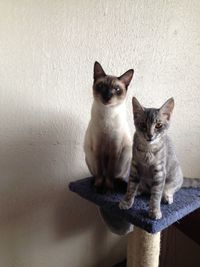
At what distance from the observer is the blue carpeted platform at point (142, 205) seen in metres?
0.81

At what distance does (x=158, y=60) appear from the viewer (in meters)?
1.23

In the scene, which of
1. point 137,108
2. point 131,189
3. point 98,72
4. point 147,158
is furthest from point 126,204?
point 98,72

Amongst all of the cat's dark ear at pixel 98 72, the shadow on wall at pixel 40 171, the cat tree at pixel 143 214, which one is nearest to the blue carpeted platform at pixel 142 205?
the cat tree at pixel 143 214

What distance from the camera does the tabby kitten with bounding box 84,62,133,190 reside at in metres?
0.90

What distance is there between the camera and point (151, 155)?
2.74ft

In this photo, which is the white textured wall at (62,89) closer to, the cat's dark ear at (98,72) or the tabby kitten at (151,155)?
the cat's dark ear at (98,72)

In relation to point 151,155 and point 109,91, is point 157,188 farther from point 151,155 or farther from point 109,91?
point 109,91

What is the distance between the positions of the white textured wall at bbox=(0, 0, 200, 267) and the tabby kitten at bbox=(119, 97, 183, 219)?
0.31m

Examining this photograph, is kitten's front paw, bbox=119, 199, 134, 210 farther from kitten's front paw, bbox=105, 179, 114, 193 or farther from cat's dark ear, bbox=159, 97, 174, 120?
cat's dark ear, bbox=159, 97, 174, 120

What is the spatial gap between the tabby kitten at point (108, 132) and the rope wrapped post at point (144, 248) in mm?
167

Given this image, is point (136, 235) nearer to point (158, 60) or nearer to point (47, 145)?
point (47, 145)

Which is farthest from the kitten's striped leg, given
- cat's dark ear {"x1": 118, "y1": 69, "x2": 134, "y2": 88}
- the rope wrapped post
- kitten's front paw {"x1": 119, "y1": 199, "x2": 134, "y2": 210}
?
cat's dark ear {"x1": 118, "y1": 69, "x2": 134, "y2": 88}

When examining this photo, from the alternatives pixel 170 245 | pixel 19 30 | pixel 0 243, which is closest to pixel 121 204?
pixel 0 243

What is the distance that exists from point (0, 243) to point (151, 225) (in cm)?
54
